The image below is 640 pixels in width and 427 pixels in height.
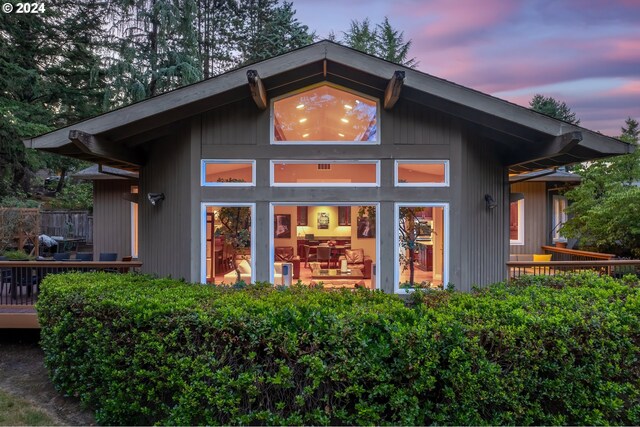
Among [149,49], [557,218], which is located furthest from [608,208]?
[149,49]

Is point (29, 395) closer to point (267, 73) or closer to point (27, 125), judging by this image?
point (267, 73)

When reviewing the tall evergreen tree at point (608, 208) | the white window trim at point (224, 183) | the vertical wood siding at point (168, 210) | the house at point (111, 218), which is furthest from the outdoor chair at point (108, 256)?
the tall evergreen tree at point (608, 208)

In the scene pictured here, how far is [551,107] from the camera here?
33.2 meters

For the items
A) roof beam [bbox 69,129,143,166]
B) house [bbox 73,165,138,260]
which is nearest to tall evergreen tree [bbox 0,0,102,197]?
house [bbox 73,165,138,260]

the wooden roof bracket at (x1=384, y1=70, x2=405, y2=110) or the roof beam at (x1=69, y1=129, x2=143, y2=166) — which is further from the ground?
the wooden roof bracket at (x1=384, y1=70, x2=405, y2=110)

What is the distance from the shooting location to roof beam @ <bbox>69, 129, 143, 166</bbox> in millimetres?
5312

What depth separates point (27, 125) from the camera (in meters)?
14.8

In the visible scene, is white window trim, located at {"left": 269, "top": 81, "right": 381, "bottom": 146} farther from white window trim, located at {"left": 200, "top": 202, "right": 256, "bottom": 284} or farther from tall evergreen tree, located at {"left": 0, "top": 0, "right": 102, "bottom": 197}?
tall evergreen tree, located at {"left": 0, "top": 0, "right": 102, "bottom": 197}

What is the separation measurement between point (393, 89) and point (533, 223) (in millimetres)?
8717

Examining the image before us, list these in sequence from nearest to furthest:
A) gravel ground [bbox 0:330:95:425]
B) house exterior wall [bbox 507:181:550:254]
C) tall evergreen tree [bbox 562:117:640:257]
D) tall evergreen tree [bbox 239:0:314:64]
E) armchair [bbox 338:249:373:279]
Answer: gravel ground [bbox 0:330:95:425] → armchair [bbox 338:249:373:279] → tall evergreen tree [bbox 562:117:640:257] → house exterior wall [bbox 507:181:550:254] → tall evergreen tree [bbox 239:0:314:64]

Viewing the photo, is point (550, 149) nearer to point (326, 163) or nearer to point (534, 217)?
point (326, 163)

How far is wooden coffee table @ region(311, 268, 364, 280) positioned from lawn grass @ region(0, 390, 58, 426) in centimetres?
595

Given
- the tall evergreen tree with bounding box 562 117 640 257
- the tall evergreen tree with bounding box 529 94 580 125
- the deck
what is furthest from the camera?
the tall evergreen tree with bounding box 529 94 580 125

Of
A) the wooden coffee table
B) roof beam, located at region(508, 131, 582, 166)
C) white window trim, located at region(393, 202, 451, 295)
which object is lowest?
the wooden coffee table
